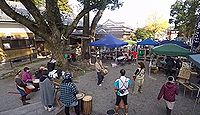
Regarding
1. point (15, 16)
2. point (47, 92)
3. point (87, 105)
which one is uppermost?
point (15, 16)

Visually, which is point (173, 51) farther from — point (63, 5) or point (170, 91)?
point (63, 5)

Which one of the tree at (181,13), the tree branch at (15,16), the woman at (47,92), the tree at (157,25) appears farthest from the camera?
the tree at (157,25)

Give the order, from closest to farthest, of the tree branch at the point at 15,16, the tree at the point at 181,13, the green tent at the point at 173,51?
the tree branch at the point at 15,16 < the green tent at the point at 173,51 < the tree at the point at 181,13

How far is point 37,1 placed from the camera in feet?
61.0

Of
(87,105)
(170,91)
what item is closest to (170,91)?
(170,91)

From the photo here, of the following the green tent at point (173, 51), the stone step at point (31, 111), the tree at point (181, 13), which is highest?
the tree at point (181, 13)

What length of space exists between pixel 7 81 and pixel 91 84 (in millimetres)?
5550

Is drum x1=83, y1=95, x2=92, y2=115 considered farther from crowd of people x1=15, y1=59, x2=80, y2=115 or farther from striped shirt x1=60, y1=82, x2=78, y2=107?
striped shirt x1=60, y1=82, x2=78, y2=107

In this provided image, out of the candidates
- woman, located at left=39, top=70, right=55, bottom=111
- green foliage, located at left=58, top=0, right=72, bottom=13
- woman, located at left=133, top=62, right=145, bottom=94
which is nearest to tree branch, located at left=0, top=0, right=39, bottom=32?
woman, located at left=39, top=70, right=55, bottom=111

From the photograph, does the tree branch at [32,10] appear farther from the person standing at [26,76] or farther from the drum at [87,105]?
the drum at [87,105]

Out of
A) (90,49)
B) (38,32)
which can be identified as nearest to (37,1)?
(90,49)

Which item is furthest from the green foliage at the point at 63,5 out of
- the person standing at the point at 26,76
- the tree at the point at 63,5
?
the person standing at the point at 26,76

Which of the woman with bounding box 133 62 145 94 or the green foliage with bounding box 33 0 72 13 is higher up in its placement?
the green foliage with bounding box 33 0 72 13

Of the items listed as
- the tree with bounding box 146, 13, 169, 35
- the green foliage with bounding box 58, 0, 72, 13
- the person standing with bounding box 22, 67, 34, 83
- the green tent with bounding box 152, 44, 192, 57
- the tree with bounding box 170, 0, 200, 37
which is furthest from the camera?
the tree with bounding box 146, 13, 169, 35
